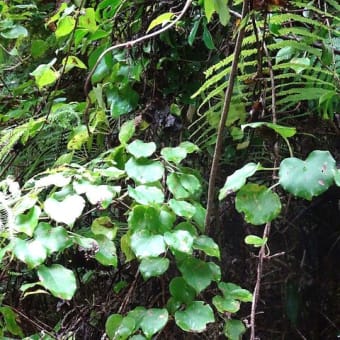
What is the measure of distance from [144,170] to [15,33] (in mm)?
780

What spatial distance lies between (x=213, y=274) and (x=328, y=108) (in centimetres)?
41

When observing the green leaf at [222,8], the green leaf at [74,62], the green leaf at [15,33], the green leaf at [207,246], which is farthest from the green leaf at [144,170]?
the green leaf at [15,33]

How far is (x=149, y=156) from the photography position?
0.77 meters

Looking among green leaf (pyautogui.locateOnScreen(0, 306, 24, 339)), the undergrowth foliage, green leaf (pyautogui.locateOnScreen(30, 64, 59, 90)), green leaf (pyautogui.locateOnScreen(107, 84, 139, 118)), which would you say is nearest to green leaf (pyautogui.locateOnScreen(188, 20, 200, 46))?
the undergrowth foliage

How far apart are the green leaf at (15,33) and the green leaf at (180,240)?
864 millimetres

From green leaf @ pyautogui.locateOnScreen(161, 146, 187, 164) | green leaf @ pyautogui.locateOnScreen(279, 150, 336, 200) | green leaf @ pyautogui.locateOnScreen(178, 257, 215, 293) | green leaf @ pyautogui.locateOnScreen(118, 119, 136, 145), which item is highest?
green leaf @ pyautogui.locateOnScreen(279, 150, 336, 200)

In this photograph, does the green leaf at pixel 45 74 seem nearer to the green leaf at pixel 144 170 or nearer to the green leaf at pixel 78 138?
the green leaf at pixel 78 138

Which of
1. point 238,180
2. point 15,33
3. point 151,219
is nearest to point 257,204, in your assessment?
point 238,180

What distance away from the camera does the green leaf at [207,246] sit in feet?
2.34

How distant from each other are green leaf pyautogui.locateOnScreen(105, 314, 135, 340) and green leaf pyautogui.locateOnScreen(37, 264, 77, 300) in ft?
0.36

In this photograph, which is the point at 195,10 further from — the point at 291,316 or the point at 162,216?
the point at 291,316

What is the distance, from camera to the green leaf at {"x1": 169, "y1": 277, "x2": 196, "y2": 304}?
2.34ft

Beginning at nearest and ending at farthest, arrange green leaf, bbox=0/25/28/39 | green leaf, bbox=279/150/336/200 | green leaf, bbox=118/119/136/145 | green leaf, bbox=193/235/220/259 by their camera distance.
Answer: green leaf, bbox=279/150/336/200 → green leaf, bbox=193/235/220/259 → green leaf, bbox=118/119/136/145 → green leaf, bbox=0/25/28/39

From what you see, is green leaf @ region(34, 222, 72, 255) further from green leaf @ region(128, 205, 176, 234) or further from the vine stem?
the vine stem
